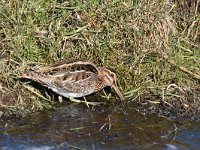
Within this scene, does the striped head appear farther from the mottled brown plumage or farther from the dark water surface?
the dark water surface

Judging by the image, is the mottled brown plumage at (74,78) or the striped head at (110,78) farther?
the striped head at (110,78)

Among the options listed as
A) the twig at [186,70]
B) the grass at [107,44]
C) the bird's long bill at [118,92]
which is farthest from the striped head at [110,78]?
the twig at [186,70]

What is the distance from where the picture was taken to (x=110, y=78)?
7.74 metres

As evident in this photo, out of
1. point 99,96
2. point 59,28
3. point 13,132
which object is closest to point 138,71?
point 99,96

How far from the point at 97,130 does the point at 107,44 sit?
57.8 inches

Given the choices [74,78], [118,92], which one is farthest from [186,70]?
[74,78]

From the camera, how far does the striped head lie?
772 centimetres

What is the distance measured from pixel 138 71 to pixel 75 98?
2.74 ft

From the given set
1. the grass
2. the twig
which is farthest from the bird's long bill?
the twig

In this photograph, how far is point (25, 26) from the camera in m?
7.95

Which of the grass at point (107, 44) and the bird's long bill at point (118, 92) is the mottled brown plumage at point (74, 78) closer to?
the bird's long bill at point (118, 92)

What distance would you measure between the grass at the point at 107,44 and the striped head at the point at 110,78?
0.15 metres

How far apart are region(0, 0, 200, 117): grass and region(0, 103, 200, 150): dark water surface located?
340 mm

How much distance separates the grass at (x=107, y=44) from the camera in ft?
25.6
